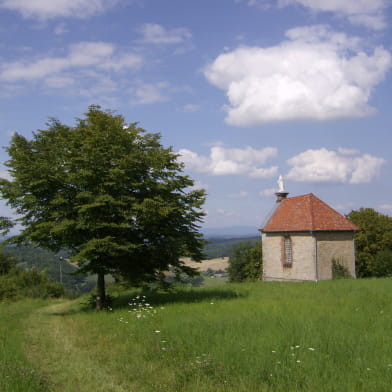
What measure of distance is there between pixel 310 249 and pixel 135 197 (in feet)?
73.1

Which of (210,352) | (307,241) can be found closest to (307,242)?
(307,241)

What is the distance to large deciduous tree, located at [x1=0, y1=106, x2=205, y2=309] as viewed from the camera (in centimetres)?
1401

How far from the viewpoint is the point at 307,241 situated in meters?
33.6

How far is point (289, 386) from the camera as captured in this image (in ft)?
19.6

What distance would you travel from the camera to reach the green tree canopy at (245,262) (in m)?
49.0

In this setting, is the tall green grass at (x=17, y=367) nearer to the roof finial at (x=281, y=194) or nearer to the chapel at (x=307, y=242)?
the chapel at (x=307, y=242)

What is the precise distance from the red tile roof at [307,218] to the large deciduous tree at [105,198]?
20287mm

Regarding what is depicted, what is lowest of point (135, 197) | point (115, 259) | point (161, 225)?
point (115, 259)

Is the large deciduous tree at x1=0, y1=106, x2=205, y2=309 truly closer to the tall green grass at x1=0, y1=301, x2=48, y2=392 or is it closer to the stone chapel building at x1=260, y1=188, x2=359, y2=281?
the tall green grass at x1=0, y1=301, x2=48, y2=392

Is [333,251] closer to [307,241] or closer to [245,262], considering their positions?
[307,241]

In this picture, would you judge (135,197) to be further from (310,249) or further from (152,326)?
(310,249)

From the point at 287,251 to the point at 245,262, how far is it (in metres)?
14.4

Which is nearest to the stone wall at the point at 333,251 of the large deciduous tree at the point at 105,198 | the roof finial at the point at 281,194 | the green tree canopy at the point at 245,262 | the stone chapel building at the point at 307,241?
the stone chapel building at the point at 307,241

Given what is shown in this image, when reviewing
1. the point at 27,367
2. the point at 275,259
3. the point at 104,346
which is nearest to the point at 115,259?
the point at 104,346
